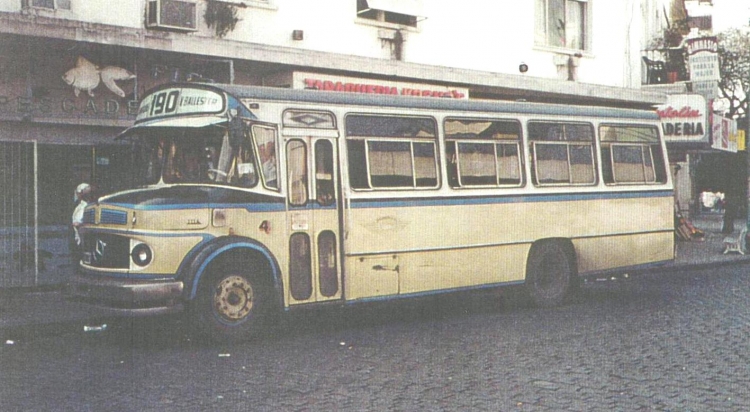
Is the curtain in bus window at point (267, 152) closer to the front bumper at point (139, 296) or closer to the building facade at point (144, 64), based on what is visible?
the front bumper at point (139, 296)

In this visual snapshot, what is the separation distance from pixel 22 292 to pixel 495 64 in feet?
37.7

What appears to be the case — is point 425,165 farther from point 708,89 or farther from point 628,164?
point 708,89

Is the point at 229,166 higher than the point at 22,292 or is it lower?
higher

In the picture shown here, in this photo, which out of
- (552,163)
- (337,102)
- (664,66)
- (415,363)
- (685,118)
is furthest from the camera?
(664,66)

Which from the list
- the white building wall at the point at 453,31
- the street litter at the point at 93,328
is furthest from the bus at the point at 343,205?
the white building wall at the point at 453,31

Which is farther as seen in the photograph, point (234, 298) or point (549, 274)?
point (549, 274)

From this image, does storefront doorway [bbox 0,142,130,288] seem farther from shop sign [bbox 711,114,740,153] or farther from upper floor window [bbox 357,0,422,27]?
shop sign [bbox 711,114,740,153]

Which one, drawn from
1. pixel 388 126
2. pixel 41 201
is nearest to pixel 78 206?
pixel 41 201

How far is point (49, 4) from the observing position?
13.4 metres

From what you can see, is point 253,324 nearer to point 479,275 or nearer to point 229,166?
point 229,166

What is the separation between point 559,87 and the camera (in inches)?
A: 859

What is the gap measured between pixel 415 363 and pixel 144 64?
837 centimetres

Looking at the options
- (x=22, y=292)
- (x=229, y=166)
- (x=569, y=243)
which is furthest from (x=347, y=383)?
(x=22, y=292)

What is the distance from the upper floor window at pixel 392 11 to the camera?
1814 centimetres
